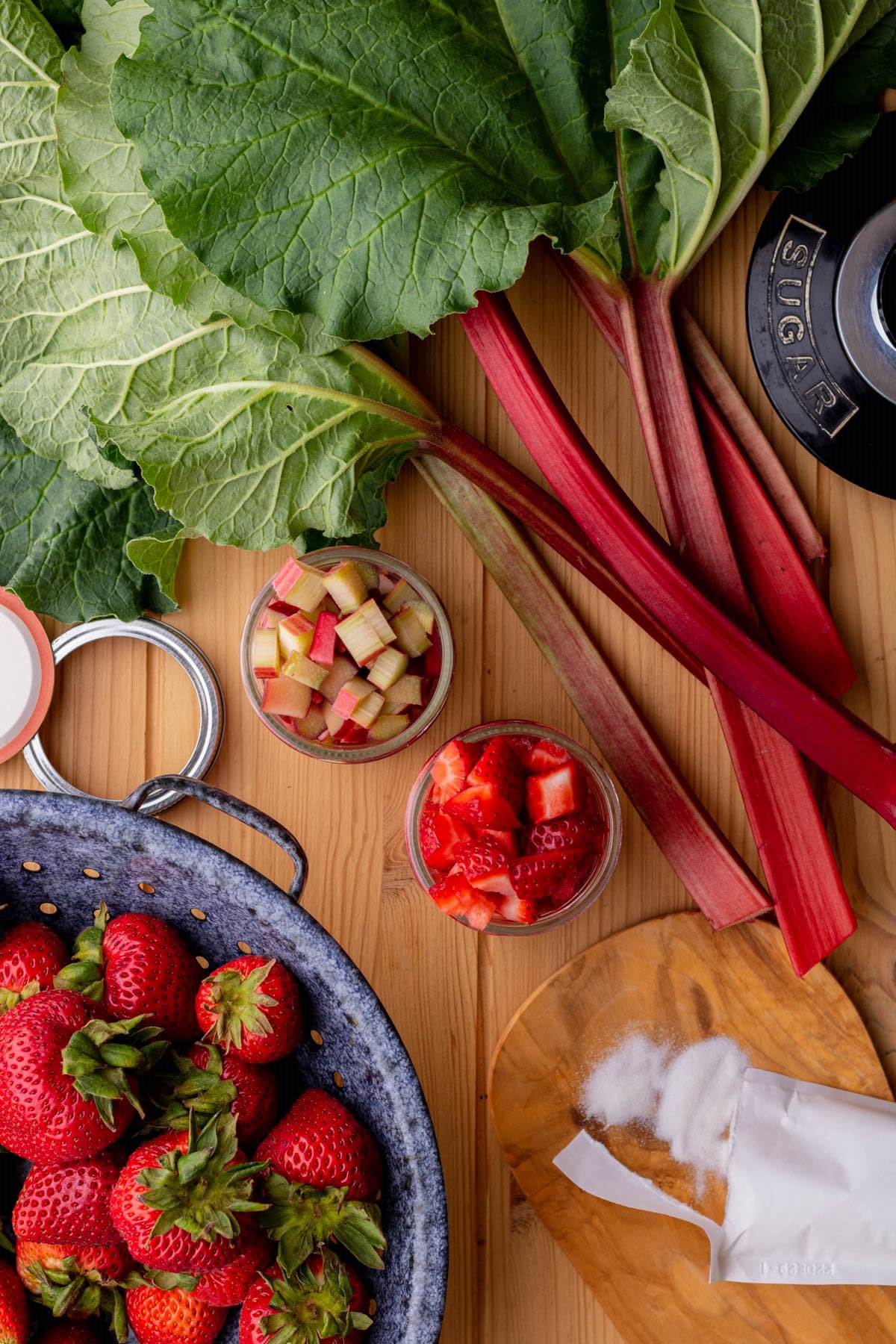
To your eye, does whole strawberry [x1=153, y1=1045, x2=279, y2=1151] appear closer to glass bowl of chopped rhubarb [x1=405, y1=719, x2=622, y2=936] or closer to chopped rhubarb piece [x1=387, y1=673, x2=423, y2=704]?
glass bowl of chopped rhubarb [x1=405, y1=719, x2=622, y2=936]

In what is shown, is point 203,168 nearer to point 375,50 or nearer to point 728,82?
point 375,50

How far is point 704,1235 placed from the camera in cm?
109

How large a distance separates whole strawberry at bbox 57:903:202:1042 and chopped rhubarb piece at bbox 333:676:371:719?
278 millimetres

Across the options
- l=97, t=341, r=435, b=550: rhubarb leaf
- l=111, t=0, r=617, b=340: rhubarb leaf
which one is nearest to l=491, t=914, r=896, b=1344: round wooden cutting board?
l=97, t=341, r=435, b=550: rhubarb leaf

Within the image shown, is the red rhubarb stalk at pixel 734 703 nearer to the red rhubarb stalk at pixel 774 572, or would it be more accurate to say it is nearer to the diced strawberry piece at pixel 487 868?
the red rhubarb stalk at pixel 774 572

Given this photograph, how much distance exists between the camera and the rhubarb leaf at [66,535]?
1.13 metres

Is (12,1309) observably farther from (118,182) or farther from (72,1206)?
(118,182)

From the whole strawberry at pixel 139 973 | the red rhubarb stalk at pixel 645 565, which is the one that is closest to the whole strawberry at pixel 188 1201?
the whole strawberry at pixel 139 973

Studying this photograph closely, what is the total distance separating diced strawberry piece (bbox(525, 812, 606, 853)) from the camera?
41.3 inches

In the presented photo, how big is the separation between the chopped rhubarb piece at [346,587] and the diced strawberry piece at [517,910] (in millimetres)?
345

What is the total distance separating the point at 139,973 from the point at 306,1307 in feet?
1.01

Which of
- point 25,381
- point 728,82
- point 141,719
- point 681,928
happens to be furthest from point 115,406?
point 681,928

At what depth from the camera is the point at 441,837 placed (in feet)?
3.48

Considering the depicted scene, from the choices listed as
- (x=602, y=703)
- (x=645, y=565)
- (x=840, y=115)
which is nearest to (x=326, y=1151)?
(x=602, y=703)
